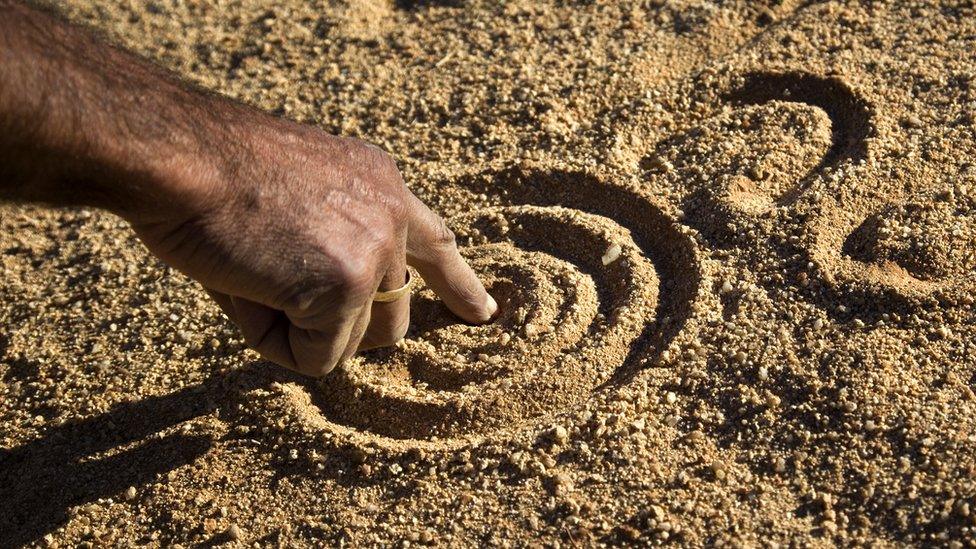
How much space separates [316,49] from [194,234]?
7.45 feet

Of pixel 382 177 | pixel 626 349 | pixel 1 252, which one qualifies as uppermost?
pixel 382 177

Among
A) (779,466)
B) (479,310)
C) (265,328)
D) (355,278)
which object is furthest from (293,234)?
(779,466)

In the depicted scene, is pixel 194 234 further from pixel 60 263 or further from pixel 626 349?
pixel 60 263

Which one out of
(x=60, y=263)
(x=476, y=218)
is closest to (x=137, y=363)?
(x=60, y=263)

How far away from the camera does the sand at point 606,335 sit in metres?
2.64

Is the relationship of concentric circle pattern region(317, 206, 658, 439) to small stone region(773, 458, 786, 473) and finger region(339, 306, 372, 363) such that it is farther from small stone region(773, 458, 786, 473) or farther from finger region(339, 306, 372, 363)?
small stone region(773, 458, 786, 473)

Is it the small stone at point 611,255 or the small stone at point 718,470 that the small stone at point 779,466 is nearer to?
the small stone at point 718,470

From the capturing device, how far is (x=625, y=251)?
3227 millimetres

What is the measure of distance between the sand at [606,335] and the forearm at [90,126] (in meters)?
0.95

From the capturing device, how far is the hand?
7.64 ft

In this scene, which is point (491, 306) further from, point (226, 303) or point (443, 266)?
point (226, 303)

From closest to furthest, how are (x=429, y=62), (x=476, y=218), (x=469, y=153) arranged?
(x=476, y=218)
(x=469, y=153)
(x=429, y=62)

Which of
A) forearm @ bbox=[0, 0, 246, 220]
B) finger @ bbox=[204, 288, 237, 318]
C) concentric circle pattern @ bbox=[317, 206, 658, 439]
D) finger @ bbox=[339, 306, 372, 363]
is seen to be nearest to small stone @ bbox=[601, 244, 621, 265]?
concentric circle pattern @ bbox=[317, 206, 658, 439]

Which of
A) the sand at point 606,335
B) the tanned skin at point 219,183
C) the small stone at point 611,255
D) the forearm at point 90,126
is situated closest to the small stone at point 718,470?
the sand at point 606,335
